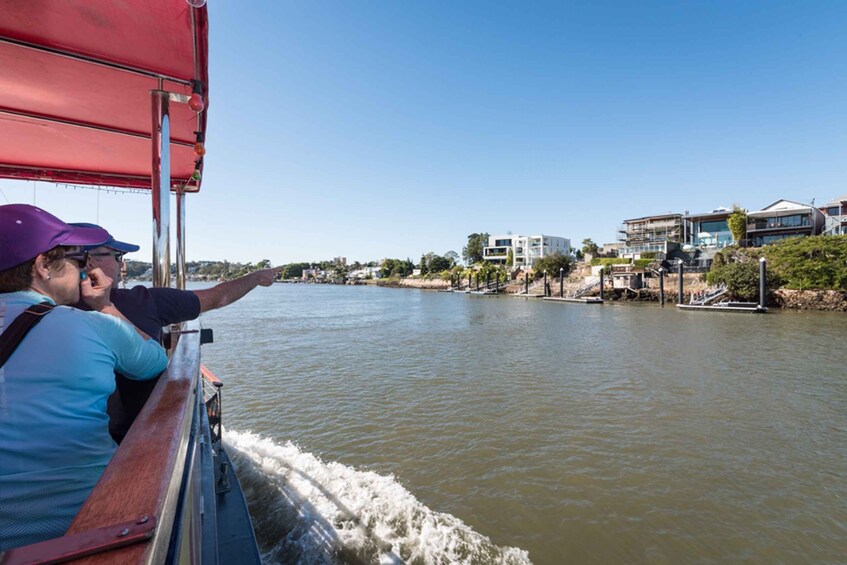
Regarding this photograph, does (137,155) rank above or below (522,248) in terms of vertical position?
below

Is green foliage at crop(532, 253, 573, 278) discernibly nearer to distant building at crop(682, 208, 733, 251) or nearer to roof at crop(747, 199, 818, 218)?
distant building at crop(682, 208, 733, 251)

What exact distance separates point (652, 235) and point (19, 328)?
234 ft

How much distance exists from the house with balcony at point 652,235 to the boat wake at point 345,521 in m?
55.8

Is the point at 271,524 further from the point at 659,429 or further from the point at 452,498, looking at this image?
the point at 659,429

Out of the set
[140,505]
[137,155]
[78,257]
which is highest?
[137,155]

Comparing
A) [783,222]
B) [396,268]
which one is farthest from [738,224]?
[396,268]

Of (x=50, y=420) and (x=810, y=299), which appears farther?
(x=810, y=299)

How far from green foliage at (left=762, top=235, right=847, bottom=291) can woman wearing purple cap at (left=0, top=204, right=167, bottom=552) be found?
44.4m

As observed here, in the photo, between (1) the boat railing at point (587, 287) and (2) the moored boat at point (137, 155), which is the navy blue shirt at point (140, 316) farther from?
(1) the boat railing at point (587, 287)

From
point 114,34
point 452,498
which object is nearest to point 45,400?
point 114,34

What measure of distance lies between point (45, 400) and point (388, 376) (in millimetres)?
10884

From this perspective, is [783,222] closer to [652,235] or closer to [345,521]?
[652,235]

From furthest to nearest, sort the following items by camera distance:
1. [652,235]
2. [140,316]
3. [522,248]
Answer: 1. [522,248]
2. [652,235]
3. [140,316]

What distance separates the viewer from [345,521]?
4789mm
